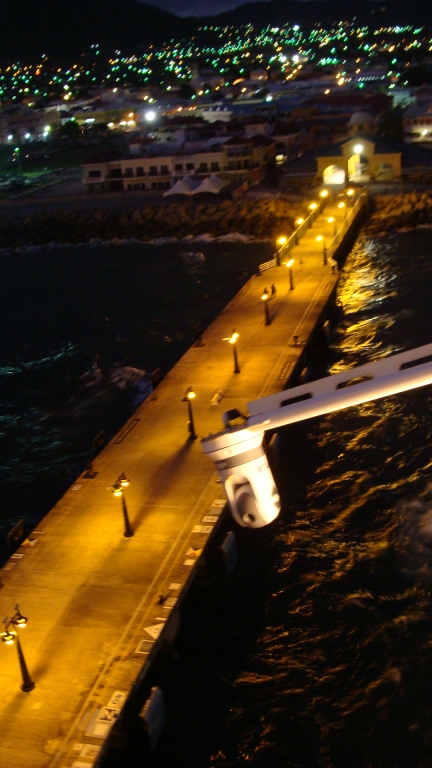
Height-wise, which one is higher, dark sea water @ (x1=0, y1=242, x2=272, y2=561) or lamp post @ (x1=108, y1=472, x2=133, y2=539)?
lamp post @ (x1=108, y1=472, x2=133, y2=539)

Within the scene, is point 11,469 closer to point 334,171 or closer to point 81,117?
point 334,171

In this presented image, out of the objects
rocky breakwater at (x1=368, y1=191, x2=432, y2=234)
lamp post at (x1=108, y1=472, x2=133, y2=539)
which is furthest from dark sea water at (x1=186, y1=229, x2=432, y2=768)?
rocky breakwater at (x1=368, y1=191, x2=432, y2=234)

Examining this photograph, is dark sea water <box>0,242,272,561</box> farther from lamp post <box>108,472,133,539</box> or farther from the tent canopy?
the tent canopy

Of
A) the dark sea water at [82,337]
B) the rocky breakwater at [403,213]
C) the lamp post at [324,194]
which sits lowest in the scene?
the dark sea water at [82,337]

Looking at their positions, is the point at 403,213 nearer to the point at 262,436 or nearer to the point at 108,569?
the point at 108,569

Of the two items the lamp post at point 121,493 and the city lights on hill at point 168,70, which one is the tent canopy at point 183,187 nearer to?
the lamp post at point 121,493

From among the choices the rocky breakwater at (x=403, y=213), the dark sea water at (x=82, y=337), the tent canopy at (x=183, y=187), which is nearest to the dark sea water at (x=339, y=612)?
the dark sea water at (x=82, y=337)

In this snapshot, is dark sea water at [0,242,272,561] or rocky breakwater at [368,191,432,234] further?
rocky breakwater at [368,191,432,234]
